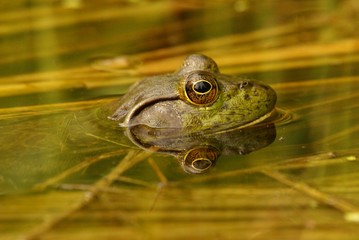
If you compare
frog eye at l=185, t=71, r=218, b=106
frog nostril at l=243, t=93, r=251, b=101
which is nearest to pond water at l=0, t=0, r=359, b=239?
frog nostril at l=243, t=93, r=251, b=101

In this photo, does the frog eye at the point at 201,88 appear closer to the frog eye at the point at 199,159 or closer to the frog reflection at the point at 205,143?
the frog reflection at the point at 205,143

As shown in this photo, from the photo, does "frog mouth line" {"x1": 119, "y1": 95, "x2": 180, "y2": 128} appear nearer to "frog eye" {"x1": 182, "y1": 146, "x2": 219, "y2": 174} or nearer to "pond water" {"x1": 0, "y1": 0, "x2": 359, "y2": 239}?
"pond water" {"x1": 0, "y1": 0, "x2": 359, "y2": 239}

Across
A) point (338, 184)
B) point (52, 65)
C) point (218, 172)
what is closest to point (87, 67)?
point (52, 65)

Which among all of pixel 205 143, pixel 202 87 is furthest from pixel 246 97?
pixel 205 143

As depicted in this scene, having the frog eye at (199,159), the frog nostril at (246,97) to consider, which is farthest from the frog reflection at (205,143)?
the frog nostril at (246,97)

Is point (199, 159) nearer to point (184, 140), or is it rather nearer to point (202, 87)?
point (184, 140)

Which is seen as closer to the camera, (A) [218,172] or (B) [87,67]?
(A) [218,172]

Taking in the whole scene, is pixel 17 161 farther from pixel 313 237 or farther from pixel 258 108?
pixel 313 237
